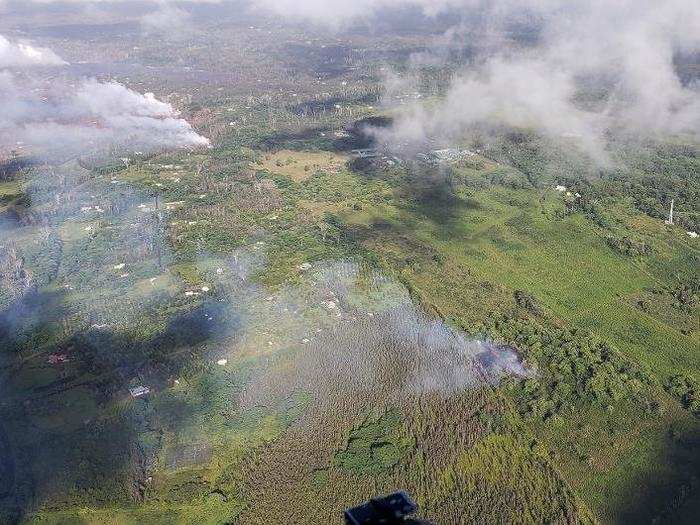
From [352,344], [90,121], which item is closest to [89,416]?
[352,344]

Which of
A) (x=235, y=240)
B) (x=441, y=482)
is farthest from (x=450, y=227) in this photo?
(x=441, y=482)

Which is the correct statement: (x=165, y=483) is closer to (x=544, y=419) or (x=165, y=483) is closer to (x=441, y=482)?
(x=441, y=482)

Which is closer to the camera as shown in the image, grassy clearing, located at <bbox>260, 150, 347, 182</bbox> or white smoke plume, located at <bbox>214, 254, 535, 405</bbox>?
white smoke plume, located at <bbox>214, 254, 535, 405</bbox>

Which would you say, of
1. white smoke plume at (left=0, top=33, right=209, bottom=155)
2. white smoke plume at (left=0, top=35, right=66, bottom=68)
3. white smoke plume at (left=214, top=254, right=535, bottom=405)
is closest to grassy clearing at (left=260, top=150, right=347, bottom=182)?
white smoke plume at (left=0, top=33, right=209, bottom=155)

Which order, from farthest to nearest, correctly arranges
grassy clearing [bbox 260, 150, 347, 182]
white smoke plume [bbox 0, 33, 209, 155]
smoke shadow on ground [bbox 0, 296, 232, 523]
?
1. white smoke plume [bbox 0, 33, 209, 155]
2. grassy clearing [bbox 260, 150, 347, 182]
3. smoke shadow on ground [bbox 0, 296, 232, 523]

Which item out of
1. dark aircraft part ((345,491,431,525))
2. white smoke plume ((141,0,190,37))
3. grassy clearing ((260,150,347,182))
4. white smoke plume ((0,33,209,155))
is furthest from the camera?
white smoke plume ((141,0,190,37))

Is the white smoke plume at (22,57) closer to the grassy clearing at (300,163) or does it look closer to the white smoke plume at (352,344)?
the grassy clearing at (300,163)

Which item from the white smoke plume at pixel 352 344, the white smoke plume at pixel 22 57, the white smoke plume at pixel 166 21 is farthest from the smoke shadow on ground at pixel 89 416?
the white smoke plume at pixel 166 21

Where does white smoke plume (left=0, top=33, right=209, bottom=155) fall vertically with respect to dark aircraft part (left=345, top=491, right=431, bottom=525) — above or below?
below

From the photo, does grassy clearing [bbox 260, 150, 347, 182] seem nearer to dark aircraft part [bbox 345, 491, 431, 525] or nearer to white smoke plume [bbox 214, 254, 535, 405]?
white smoke plume [bbox 214, 254, 535, 405]
